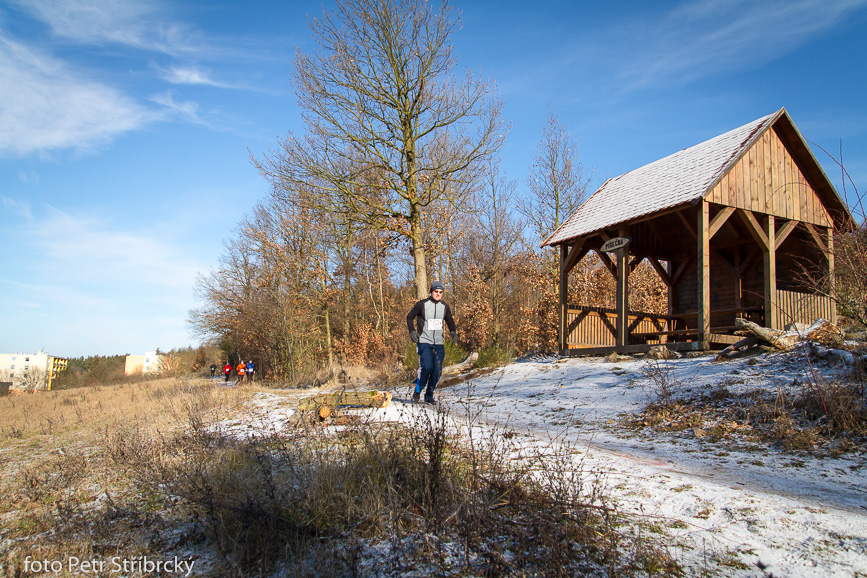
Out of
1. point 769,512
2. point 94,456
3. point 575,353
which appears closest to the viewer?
point 769,512

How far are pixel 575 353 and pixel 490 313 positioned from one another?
23.6ft

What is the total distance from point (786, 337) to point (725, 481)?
17.0ft

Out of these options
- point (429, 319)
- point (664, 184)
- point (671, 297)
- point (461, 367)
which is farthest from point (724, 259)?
point (429, 319)

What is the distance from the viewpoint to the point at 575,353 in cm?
1473

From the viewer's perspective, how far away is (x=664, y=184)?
537 inches

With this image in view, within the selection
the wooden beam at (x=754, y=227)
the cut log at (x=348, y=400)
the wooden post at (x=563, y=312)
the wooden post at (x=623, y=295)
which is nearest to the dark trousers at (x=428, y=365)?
the cut log at (x=348, y=400)

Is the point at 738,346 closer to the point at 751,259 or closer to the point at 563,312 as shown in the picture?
the point at 563,312

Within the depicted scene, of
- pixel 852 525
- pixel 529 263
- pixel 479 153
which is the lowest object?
pixel 852 525

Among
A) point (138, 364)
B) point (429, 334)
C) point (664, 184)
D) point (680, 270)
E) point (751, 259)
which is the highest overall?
point (664, 184)

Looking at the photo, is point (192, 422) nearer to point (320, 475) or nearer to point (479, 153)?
point (320, 475)

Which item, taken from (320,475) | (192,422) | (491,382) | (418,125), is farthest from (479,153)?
(320,475)

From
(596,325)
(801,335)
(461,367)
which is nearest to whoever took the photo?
(801,335)

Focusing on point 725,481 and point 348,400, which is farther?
point 348,400

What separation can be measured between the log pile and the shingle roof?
3964 millimetres
